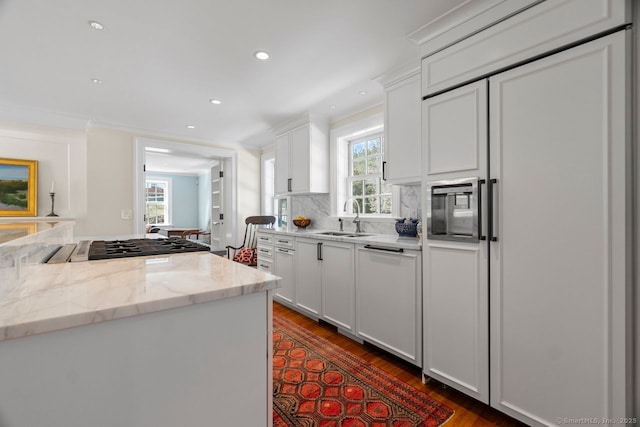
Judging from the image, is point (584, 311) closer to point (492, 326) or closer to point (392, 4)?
point (492, 326)

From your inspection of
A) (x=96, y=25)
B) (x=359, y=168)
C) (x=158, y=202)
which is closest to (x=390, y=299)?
(x=359, y=168)

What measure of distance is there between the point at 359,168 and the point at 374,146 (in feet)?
1.07

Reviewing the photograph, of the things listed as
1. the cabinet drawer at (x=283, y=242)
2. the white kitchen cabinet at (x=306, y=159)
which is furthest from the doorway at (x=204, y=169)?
the white kitchen cabinet at (x=306, y=159)

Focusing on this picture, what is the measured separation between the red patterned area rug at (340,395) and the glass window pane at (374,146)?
2133 millimetres

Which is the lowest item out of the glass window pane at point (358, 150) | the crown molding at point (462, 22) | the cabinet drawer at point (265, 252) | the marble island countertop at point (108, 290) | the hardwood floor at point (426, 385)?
the hardwood floor at point (426, 385)

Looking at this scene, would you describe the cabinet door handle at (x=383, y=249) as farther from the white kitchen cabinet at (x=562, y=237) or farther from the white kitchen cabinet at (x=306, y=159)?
the white kitchen cabinet at (x=306, y=159)

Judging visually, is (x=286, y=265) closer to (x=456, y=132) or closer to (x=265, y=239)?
(x=265, y=239)

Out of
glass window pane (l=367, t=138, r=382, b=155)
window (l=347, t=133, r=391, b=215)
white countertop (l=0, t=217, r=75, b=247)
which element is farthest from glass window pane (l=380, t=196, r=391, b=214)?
white countertop (l=0, t=217, r=75, b=247)

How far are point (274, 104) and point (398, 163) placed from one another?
1719 mm

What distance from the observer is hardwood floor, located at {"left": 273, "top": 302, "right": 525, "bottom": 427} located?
1627 mm

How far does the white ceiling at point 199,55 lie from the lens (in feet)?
5.82

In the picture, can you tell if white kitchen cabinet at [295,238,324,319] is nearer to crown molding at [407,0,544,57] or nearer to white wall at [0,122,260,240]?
crown molding at [407,0,544,57]

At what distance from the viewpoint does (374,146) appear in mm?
3301

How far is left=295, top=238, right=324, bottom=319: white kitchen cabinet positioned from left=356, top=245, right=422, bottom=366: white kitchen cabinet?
1.84 ft
